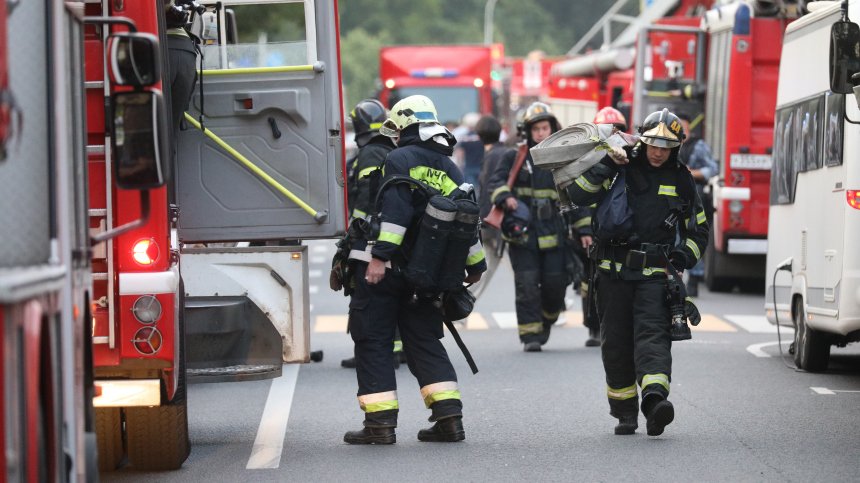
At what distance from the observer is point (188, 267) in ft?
28.6

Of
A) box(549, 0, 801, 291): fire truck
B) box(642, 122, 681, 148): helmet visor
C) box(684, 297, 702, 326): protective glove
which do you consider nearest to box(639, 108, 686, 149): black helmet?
box(642, 122, 681, 148): helmet visor

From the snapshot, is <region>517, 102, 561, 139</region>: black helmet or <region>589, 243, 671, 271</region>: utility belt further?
<region>517, 102, 561, 139</region>: black helmet

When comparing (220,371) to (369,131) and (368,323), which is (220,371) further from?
(369,131)

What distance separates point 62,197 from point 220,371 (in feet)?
11.1

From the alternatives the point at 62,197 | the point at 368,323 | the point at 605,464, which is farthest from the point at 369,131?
the point at 62,197

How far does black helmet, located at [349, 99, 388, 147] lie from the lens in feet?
38.5

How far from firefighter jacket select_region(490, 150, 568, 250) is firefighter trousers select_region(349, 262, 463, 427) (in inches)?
173

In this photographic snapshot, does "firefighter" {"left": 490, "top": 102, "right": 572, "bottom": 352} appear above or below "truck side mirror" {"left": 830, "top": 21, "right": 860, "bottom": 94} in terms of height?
below

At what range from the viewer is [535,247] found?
13391 millimetres

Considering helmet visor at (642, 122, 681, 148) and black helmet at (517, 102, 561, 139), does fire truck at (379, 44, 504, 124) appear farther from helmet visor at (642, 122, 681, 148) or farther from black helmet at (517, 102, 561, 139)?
helmet visor at (642, 122, 681, 148)

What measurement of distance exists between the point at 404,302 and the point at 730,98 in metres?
10.00

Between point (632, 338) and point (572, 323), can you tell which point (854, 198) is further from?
point (572, 323)

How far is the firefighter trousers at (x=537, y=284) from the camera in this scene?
13336 mm

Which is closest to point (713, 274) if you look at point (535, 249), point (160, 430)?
point (535, 249)
